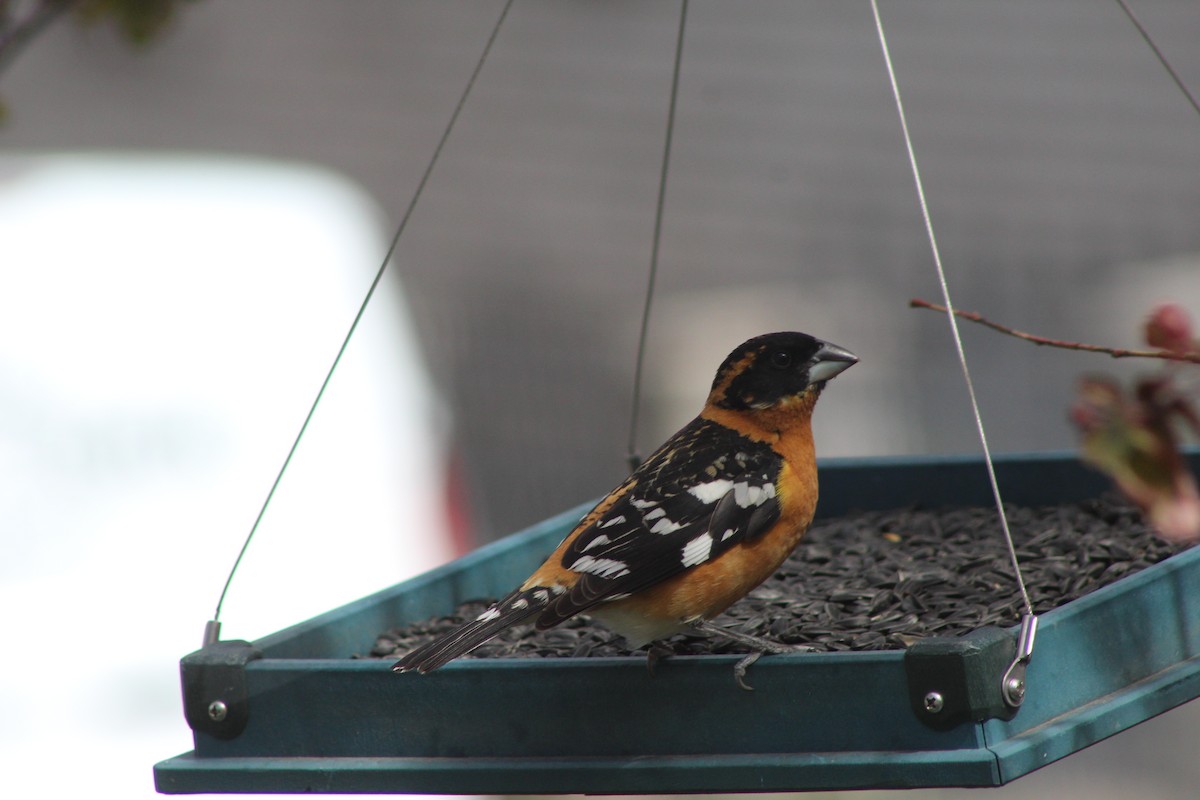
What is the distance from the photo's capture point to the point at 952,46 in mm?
12125

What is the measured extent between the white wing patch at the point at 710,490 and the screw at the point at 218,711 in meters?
1.01

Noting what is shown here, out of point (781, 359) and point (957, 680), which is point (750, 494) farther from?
point (957, 680)

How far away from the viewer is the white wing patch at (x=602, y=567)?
282cm

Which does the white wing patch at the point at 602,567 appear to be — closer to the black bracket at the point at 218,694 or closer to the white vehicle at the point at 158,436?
the black bracket at the point at 218,694

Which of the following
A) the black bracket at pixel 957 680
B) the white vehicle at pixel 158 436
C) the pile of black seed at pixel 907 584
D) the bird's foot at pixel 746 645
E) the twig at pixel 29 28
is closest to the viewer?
the black bracket at pixel 957 680

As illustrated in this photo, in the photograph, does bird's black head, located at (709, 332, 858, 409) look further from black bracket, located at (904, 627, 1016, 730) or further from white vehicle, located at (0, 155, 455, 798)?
white vehicle, located at (0, 155, 455, 798)

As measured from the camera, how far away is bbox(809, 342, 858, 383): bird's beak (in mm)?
3277

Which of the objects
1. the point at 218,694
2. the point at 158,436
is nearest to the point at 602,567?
the point at 218,694

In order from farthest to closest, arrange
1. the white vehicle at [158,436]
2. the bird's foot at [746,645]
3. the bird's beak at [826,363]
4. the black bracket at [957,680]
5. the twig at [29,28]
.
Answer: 1. the white vehicle at [158,436]
2. the twig at [29,28]
3. the bird's beak at [826,363]
4. the bird's foot at [746,645]
5. the black bracket at [957,680]

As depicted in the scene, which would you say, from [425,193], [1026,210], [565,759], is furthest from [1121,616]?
[425,193]

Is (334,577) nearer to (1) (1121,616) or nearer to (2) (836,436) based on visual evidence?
(1) (1121,616)

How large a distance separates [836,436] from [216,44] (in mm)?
6979

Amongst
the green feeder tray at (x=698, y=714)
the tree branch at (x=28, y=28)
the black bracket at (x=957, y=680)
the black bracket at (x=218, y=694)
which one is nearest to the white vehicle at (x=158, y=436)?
the tree branch at (x=28, y=28)

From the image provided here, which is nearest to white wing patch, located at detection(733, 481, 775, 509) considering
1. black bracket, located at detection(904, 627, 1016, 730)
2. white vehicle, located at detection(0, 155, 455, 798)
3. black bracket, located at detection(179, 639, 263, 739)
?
black bracket, located at detection(904, 627, 1016, 730)
